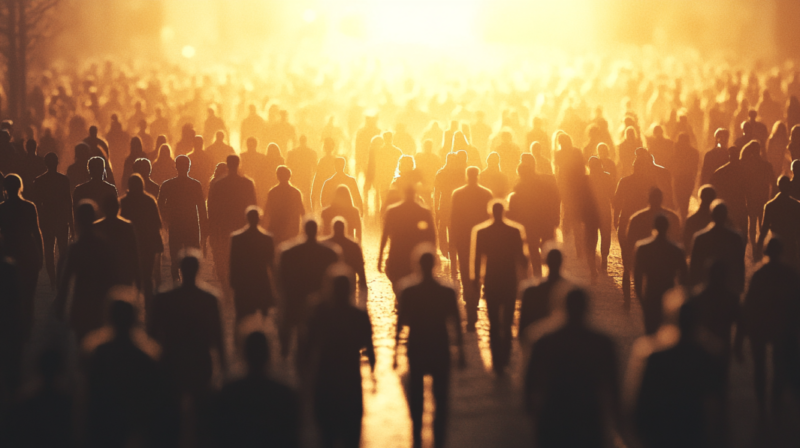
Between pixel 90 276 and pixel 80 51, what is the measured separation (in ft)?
226

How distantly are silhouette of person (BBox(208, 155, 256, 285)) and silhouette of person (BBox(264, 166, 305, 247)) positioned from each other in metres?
0.27

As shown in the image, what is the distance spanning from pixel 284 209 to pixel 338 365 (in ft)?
16.9

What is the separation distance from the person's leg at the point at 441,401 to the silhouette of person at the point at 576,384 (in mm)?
1377

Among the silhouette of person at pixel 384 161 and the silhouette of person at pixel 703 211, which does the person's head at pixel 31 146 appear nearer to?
the silhouette of person at pixel 384 161

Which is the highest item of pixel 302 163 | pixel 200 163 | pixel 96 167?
pixel 302 163

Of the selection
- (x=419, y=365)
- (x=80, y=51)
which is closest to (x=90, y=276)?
(x=419, y=365)

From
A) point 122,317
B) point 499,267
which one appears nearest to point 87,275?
point 122,317

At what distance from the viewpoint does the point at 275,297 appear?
9.44m

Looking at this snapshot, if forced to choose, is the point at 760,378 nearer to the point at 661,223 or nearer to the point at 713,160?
the point at 661,223

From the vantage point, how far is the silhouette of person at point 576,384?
18.3 feet

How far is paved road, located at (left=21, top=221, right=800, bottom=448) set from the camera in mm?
7359

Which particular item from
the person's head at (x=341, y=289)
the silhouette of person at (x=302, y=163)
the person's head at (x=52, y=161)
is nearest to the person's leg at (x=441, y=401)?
the person's head at (x=341, y=289)

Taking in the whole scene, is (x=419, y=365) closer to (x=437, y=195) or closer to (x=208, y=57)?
(x=437, y=195)

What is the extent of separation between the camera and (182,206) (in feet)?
37.6
